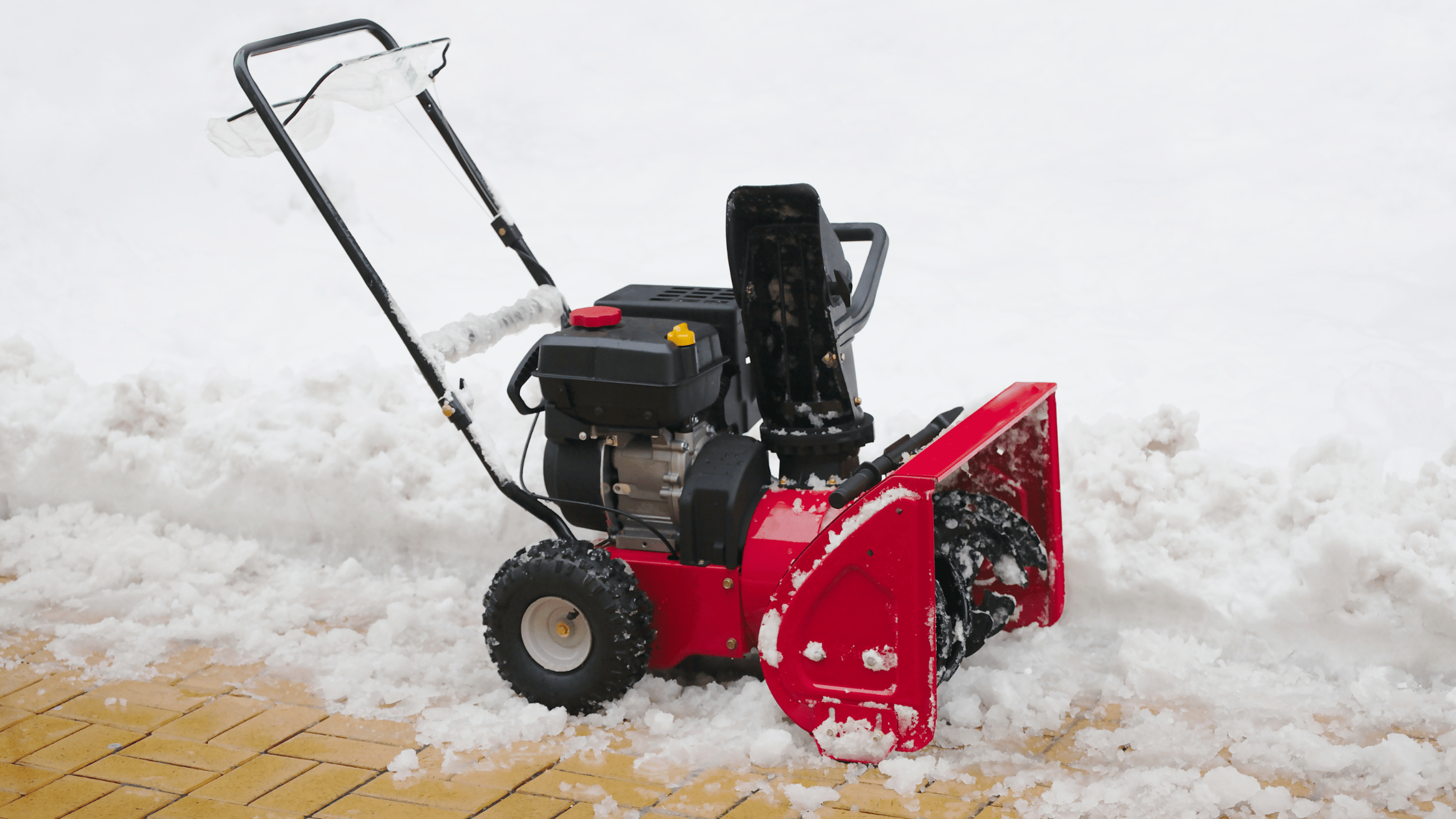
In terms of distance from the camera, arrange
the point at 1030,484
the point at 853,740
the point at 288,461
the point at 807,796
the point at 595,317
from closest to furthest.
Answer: the point at 807,796
the point at 853,740
the point at 595,317
the point at 1030,484
the point at 288,461

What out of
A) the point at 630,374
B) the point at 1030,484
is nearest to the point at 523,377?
the point at 630,374

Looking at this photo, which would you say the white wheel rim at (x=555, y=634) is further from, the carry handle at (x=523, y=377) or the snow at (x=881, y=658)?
the snow at (x=881, y=658)

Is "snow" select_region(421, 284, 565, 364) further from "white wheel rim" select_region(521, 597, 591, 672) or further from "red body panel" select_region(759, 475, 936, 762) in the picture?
"red body panel" select_region(759, 475, 936, 762)

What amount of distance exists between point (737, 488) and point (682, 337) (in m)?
0.38

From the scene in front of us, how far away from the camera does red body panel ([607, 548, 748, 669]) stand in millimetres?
3172

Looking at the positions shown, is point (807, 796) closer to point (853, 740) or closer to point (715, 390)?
point (853, 740)

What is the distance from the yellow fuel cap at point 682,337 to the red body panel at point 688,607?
1.80ft

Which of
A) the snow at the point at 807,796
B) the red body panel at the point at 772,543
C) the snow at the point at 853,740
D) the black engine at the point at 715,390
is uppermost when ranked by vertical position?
the black engine at the point at 715,390

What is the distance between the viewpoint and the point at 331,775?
9.73 feet

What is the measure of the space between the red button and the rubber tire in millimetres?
542

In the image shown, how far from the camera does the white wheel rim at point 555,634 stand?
10.6 ft

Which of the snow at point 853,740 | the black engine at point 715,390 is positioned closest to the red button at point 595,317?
the black engine at point 715,390

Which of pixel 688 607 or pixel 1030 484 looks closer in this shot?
pixel 688 607

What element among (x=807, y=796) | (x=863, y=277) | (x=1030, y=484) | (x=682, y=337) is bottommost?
(x=807, y=796)
